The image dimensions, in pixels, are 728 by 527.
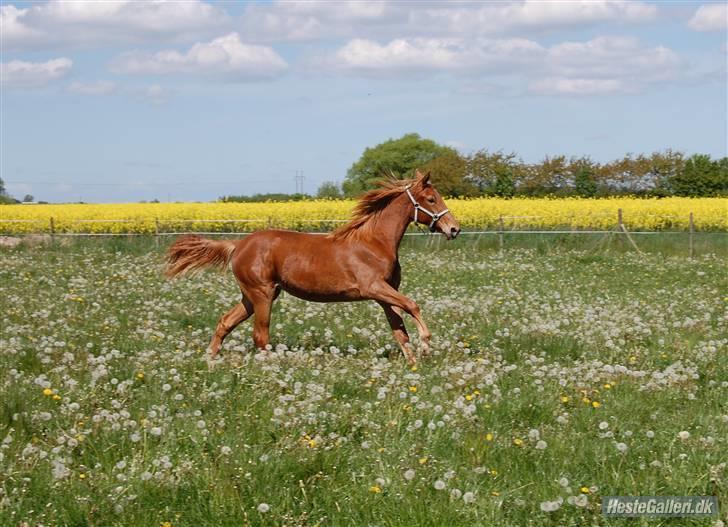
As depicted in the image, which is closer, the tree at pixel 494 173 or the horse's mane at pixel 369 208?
the horse's mane at pixel 369 208

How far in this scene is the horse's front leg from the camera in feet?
34.0

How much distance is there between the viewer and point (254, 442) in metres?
6.70

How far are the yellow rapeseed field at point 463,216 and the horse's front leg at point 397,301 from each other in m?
25.2

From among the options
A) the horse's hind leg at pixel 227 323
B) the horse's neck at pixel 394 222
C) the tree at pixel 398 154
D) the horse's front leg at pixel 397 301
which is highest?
the tree at pixel 398 154

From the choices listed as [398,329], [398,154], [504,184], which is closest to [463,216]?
[504,184]

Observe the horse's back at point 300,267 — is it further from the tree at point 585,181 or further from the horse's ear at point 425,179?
the tree at point 585,181

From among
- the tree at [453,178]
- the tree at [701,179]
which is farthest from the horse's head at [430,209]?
the tree at [701,179]

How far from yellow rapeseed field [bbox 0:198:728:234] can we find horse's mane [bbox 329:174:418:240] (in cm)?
2450

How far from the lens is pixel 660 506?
5.60m

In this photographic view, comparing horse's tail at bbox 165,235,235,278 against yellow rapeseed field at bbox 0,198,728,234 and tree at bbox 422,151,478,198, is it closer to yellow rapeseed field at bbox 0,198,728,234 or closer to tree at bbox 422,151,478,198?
yellow rapeseed field at bbox 0,198,728,234

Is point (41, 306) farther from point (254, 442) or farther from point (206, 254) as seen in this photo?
point (254, 442)

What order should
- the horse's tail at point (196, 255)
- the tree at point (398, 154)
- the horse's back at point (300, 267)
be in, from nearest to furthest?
the horse's back at point (300, 267) < the horse's tail at point (196, 255) < the tree at point (398, 154)

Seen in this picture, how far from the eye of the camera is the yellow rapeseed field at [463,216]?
38.0 metres

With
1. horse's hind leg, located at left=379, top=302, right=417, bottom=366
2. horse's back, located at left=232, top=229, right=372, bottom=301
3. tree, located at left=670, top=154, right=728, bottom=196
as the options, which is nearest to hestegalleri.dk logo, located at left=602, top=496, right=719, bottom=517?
horse's hind leg, located at left=379, top=302, right=417, bottom=366
